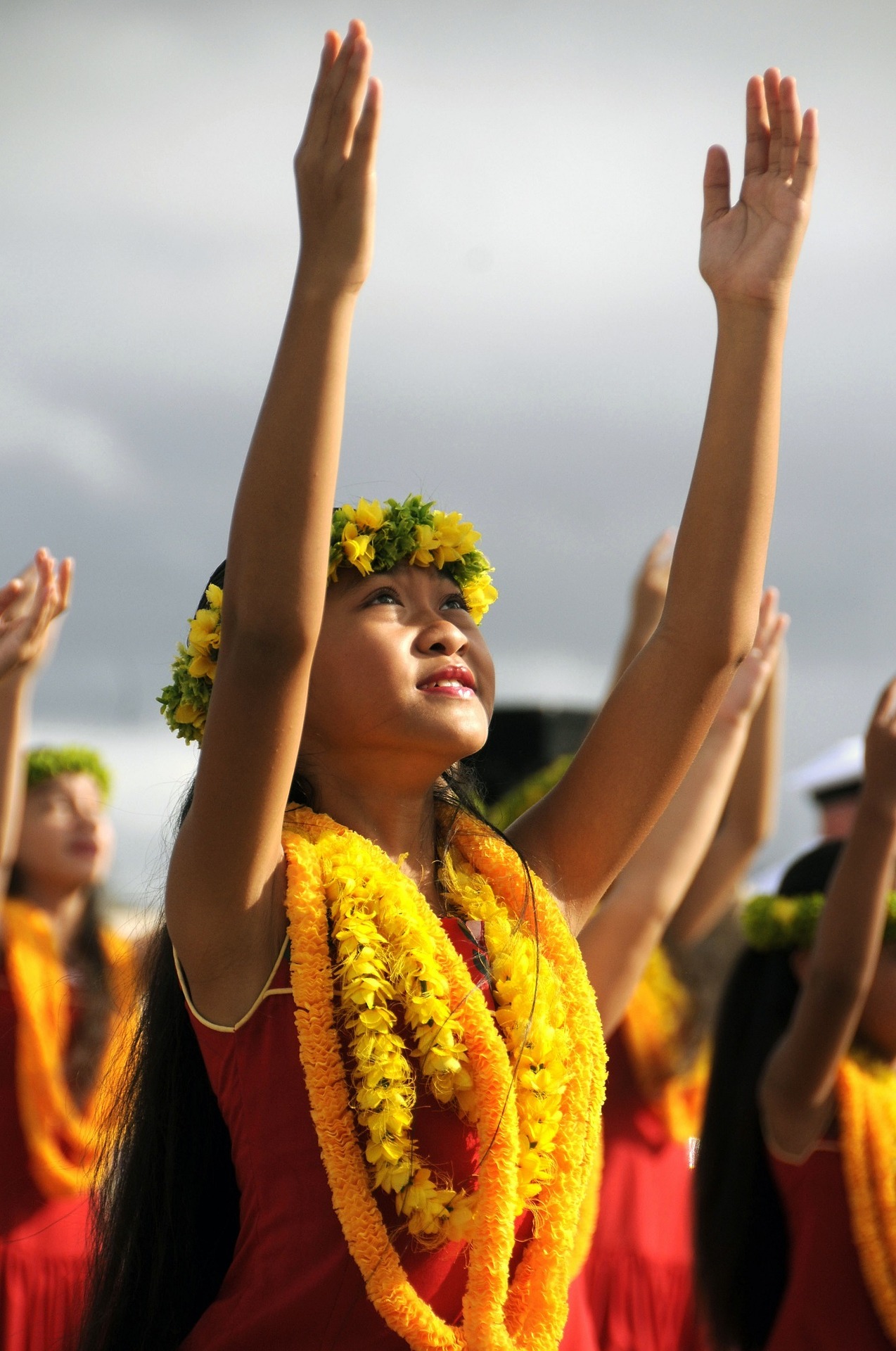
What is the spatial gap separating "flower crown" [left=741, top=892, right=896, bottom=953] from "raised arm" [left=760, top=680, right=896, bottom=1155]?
0.72 ft

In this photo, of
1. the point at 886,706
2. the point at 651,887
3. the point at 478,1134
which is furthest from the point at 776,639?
the point at 478,1134

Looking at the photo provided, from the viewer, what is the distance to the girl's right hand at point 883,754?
3.88m

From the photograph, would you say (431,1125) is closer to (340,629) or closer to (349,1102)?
(349,1102)

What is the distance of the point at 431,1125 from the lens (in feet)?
7.13

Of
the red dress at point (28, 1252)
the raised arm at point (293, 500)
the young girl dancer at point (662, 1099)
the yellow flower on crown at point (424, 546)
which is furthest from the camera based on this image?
the young girl dancer at point (662, 1099)

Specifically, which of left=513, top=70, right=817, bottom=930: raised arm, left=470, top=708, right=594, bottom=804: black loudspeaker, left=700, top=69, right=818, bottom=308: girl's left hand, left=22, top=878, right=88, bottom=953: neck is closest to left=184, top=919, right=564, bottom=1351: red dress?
left=513, top=70, right=817, bottom=930: raised arm

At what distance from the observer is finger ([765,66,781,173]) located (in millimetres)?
2467

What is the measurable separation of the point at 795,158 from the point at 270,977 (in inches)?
62.4

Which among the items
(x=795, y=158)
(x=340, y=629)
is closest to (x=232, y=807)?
(x=340, y=629)

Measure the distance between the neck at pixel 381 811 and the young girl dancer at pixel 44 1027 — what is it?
1.83 metres

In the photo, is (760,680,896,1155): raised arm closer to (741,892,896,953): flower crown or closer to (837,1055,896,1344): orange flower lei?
(837,1055,896,1344): orange flower lei

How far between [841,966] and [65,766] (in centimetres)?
319

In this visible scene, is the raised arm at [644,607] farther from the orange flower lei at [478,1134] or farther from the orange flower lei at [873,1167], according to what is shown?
the orange flower lei at [478,1134]

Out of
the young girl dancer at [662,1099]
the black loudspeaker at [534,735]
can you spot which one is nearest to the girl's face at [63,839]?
the young girl dancer at [662,1099]
